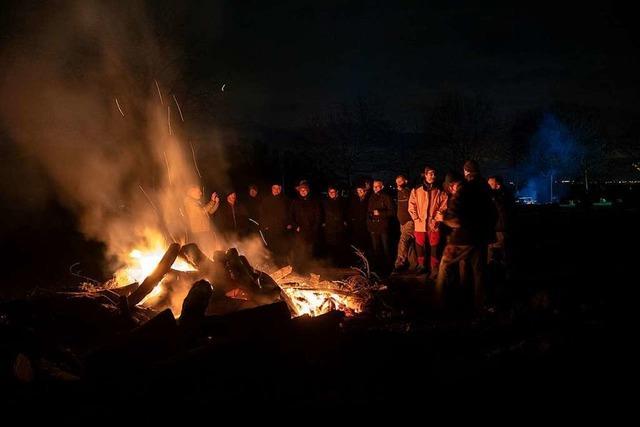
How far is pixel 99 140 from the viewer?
11047 mm

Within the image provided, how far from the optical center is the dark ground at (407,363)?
3705 millimetres

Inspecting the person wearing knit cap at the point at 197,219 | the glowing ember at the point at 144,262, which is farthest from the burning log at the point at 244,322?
the person wearing knit cap at the point at 197,219

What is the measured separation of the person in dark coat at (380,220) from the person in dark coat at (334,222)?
692 millimetres

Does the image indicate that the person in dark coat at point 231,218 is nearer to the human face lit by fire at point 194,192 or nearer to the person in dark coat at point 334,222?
the human face lit by fire at point 194,192

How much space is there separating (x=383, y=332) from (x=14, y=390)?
3.61m

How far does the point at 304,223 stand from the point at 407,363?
547cm

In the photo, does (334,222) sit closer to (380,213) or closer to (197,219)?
(380,213)

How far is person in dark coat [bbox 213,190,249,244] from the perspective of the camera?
9766mm

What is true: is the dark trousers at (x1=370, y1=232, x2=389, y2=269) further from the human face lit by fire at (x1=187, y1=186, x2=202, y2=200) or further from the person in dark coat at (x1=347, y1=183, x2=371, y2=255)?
the human face lit by fire at (x1=187, y1=186, x2=202, y2=200)

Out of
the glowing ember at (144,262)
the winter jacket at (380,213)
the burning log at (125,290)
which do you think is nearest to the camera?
the burning log at (125,290)

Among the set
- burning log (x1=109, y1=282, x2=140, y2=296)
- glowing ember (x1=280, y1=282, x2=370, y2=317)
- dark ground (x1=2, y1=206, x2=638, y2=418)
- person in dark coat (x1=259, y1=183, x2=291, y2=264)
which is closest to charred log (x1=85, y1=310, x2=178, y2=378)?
dark ground (x1=2, y1=206, x2=638, y2=418)

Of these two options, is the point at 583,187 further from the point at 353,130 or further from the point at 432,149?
the point at 353,130

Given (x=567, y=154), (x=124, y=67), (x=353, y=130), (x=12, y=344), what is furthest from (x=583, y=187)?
(x=12, y=344)

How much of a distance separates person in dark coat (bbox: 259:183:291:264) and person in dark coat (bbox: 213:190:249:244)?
40 cm
